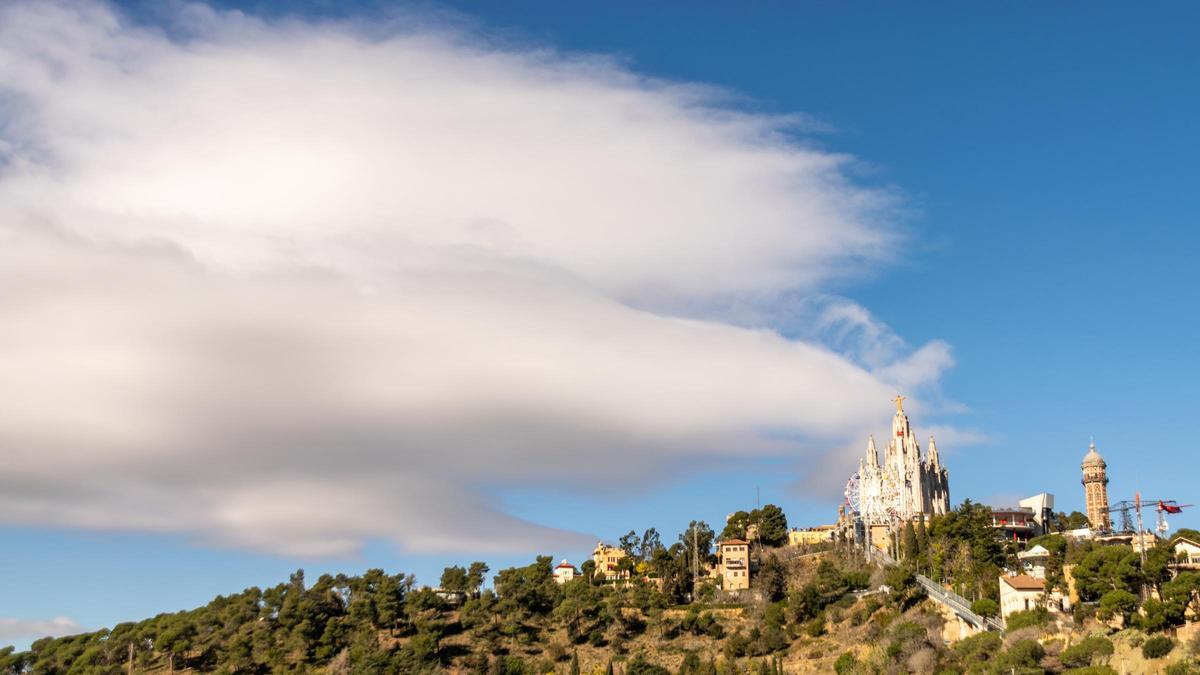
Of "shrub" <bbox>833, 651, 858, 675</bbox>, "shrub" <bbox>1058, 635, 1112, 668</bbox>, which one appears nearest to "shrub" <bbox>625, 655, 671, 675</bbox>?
"shrub" <bbox>833, 651, 858, 675</bbox>

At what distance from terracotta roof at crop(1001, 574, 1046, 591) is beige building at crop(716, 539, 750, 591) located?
5019 cm

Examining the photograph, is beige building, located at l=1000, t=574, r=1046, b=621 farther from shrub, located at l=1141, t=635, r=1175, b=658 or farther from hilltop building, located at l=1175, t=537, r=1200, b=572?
shrub, located at l=1141, t=635, r=1175, b=658

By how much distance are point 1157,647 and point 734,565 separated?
258 feet

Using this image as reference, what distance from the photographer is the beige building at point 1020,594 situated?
12169 centimetres

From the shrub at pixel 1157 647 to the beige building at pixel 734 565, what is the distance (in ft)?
239

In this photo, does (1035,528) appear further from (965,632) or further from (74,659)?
(74,659)

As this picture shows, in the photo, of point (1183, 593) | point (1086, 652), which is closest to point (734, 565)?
point (1086, 652)

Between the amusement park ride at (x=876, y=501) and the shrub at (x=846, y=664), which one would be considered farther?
the amusement park ride at (x=876, y=501)

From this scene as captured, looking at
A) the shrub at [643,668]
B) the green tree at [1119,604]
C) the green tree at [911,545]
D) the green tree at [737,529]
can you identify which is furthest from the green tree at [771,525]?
the green tree at [1119,604]

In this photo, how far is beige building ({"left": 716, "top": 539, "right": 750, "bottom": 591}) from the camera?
566ft

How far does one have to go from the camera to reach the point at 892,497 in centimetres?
19362

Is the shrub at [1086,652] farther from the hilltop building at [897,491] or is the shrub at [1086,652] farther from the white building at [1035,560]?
the hilltop building at [897,491]

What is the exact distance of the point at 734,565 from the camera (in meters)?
175

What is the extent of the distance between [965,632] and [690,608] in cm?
4070
